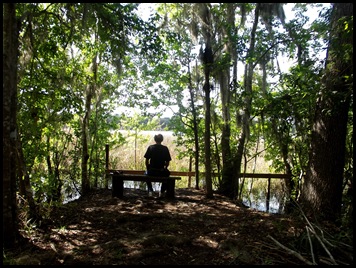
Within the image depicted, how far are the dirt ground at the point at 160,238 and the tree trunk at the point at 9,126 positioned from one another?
0.28m

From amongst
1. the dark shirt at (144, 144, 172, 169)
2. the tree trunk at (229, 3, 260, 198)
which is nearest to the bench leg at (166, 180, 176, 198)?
the dark shirt at (144, 144, 172, 169)

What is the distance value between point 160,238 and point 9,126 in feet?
7.42

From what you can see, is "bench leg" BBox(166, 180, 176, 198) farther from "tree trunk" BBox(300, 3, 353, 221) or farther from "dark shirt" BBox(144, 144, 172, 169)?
"tree trunk" BBox(300, 3, 353, 221)

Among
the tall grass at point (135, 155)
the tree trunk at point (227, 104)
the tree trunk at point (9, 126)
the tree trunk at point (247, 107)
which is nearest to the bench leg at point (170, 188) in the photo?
the tree trunk at point (227, 104)

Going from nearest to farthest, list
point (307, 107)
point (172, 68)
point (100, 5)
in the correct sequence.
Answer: point (100, 5) < point (307, 107) < point (172, 68)

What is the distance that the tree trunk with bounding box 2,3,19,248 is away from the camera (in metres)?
2.76

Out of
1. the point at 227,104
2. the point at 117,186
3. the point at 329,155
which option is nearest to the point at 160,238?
the point at 117,186

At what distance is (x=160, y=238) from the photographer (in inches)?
125

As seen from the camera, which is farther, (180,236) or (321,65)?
(321,65)

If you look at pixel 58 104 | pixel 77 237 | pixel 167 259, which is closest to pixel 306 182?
pixel 167 259

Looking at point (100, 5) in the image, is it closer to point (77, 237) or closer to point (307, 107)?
point (77, 237)

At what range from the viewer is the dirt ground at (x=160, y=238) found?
266 cm

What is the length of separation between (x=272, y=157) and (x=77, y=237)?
21.6ft

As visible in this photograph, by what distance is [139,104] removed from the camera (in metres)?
8.60
